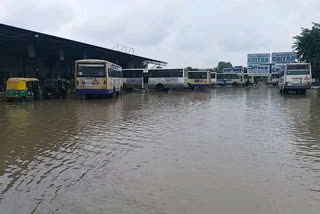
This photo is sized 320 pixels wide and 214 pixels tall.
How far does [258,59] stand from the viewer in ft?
205

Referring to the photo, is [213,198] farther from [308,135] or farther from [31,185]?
[308,135]

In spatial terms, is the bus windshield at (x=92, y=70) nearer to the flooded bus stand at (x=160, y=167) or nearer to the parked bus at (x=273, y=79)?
the flooded bus stand at (x=160, y=167)

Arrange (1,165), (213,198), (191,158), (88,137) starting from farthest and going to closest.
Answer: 1. (88,137)
2. (191,158)
3. (1,165)
4. (213,198)

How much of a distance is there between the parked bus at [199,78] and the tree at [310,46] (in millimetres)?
11333

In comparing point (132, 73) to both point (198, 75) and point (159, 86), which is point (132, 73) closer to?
point (159, 86)

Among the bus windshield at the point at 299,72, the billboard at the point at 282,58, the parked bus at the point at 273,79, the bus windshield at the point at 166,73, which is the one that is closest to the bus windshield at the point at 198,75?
the bus windshield at the point at 166,73

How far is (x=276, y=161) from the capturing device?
19.9ft

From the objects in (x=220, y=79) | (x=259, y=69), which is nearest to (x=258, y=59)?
(x=259, y=69)

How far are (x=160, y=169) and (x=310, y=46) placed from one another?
34710 millimetres

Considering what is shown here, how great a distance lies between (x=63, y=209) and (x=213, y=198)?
6.40ft

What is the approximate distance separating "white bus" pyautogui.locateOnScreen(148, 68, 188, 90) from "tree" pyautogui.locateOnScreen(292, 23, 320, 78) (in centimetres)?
1359

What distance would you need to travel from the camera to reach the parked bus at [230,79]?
54594 mm

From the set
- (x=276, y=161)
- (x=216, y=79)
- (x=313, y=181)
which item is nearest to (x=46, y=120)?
(x=276, y=161)

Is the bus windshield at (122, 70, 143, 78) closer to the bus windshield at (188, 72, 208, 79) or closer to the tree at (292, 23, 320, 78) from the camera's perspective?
the bus windshield at (188, 72, 208, 79)
